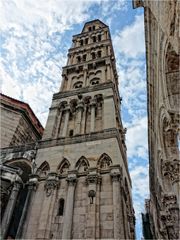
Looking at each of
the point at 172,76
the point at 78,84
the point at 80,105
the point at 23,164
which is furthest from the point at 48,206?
the point at 78,84

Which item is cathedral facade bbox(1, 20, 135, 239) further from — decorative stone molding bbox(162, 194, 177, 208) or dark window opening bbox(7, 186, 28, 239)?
decorative stone molding bbox(162, 194, 177, 208)

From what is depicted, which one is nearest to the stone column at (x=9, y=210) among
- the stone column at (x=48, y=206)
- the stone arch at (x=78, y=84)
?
the stone column at (x=48, y=206)

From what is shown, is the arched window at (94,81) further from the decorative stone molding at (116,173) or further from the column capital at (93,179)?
the column capital at (93,179)

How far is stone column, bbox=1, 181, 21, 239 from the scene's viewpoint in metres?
10.1

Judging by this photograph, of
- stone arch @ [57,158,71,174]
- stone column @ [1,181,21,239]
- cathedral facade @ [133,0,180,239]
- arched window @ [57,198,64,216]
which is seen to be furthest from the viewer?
stone arch @ [57,158,71,174]

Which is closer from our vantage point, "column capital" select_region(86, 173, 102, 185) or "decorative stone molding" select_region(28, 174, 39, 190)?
"column capital" select_region(86, 173, 102, 185)

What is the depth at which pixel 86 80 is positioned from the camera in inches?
728

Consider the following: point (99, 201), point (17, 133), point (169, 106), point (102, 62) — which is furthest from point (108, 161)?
point (102, 62)

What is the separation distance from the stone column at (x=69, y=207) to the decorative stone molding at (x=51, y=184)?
25.4 inches

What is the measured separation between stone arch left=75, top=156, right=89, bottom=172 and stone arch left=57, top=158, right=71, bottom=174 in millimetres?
470

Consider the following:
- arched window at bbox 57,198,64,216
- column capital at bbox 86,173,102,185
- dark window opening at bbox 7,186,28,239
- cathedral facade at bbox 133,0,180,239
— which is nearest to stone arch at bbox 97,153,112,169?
column capital at bbox 86,173,102,185

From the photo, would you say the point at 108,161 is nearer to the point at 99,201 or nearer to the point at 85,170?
the point at 85,170

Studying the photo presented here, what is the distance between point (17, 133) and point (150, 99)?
8.82 metres

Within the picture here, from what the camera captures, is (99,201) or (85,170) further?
(85,170)
